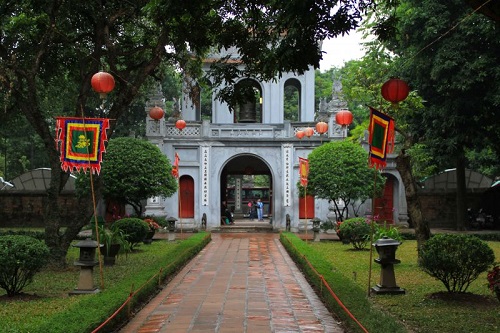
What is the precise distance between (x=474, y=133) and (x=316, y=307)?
15579 mm

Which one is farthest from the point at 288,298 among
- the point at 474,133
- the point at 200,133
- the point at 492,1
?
the point at 200,133

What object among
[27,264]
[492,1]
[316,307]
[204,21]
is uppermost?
[204,21]

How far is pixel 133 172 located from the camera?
21750mm

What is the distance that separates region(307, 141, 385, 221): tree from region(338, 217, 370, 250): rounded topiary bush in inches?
136

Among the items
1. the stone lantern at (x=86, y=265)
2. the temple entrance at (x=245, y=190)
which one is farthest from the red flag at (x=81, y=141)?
the temple entrance at (x=245, y=190)

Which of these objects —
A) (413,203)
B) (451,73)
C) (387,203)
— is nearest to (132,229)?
(413,203)

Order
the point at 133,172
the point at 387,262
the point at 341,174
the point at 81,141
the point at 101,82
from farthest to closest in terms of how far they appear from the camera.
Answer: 1. the point at 341,174
2. the point at 133,172
3. the point at 81,141
4. the point at 101,82
5. the point at 387,262

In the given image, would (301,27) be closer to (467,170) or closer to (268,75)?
(268,75)

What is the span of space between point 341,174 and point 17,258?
14465mm

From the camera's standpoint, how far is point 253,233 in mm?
26797

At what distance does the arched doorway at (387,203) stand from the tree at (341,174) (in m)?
6.56

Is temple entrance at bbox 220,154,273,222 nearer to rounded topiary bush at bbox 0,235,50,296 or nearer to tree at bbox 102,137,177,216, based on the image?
tree at bbox 102,137,177,216

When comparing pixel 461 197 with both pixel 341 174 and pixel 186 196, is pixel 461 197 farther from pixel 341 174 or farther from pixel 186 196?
pixel 186 196

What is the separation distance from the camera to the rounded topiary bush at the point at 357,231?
17922 mm
